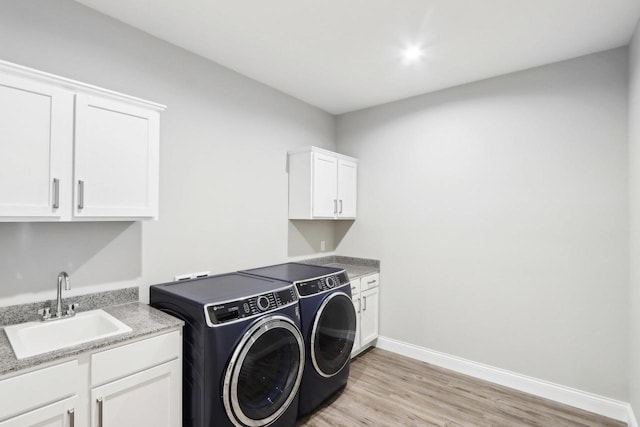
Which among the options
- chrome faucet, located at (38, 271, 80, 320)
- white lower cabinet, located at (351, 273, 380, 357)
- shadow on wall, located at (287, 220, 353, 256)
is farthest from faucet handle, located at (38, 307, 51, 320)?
white lower cabinet, located at (351, 273, 380, 357)

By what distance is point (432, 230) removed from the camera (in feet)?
10.5

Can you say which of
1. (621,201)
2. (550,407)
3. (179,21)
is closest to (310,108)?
(179,21)

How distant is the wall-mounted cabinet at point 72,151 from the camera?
147 cm

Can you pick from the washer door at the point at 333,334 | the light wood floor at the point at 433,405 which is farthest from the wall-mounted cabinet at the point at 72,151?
the light wood floor at the point at 433,405

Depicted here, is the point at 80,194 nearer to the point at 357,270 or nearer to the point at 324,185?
the point at 324,185

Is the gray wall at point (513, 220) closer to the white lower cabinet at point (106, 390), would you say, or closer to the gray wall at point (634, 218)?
the gray wall at point (634, 218)

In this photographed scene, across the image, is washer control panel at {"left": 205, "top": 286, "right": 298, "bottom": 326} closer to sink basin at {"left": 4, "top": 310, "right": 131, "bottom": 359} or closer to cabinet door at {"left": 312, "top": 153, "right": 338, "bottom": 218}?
sink basin at {"left": 4, "top": 310, "right": 131, "bottom": 359}

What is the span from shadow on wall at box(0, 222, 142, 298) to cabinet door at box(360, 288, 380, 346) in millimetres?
2079

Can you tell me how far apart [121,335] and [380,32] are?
2.37 metres

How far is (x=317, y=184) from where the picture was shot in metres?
3.22

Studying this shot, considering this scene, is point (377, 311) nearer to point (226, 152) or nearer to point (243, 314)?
point (243, 314)

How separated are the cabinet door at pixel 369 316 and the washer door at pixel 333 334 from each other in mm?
570

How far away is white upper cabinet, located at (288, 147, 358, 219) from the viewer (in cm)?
318

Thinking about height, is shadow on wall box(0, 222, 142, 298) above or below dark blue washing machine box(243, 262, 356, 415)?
above
